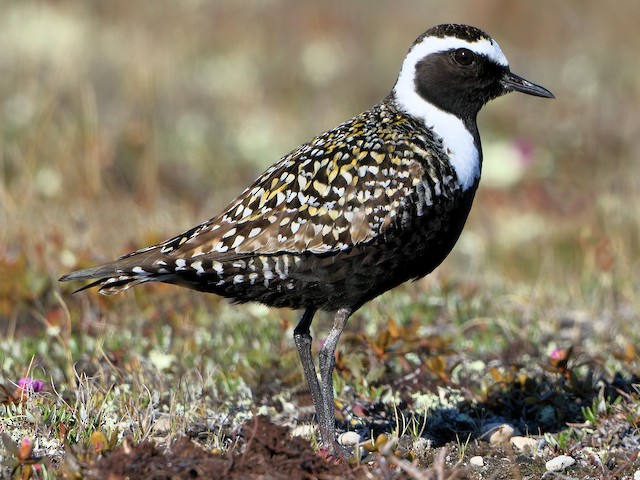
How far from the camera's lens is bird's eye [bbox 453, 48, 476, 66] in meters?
5.28

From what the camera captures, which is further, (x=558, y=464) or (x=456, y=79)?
(x=456, y=79)

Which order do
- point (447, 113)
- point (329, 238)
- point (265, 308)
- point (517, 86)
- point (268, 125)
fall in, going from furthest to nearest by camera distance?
point (268, 125) → point (265, 308) → point (517, 86) → point (447, 113) → point (329, 238)

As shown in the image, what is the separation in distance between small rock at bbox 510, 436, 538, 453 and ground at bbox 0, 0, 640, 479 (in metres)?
0.01

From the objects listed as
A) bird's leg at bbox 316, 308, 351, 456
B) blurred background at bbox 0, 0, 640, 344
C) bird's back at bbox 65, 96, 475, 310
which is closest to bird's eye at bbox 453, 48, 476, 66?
bird's back at bbox 65, 96, 475, 310

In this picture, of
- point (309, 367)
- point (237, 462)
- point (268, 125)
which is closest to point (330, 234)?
point (309, 367)

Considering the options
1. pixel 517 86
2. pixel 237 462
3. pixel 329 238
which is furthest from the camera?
pixel 517 86

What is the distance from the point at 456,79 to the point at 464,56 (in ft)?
0.42

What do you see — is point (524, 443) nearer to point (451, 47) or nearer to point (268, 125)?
point (451, 47)

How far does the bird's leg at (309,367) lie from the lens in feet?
15.6

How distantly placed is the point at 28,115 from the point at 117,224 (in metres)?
3.04

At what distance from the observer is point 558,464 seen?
4.66 metres

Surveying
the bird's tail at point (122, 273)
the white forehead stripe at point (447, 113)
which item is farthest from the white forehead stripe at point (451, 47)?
the bird's tail at point (122, 273)

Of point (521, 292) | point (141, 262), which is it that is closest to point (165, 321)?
point (141, 262)

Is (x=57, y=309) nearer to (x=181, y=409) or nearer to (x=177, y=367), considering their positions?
(x=177, y=367)
